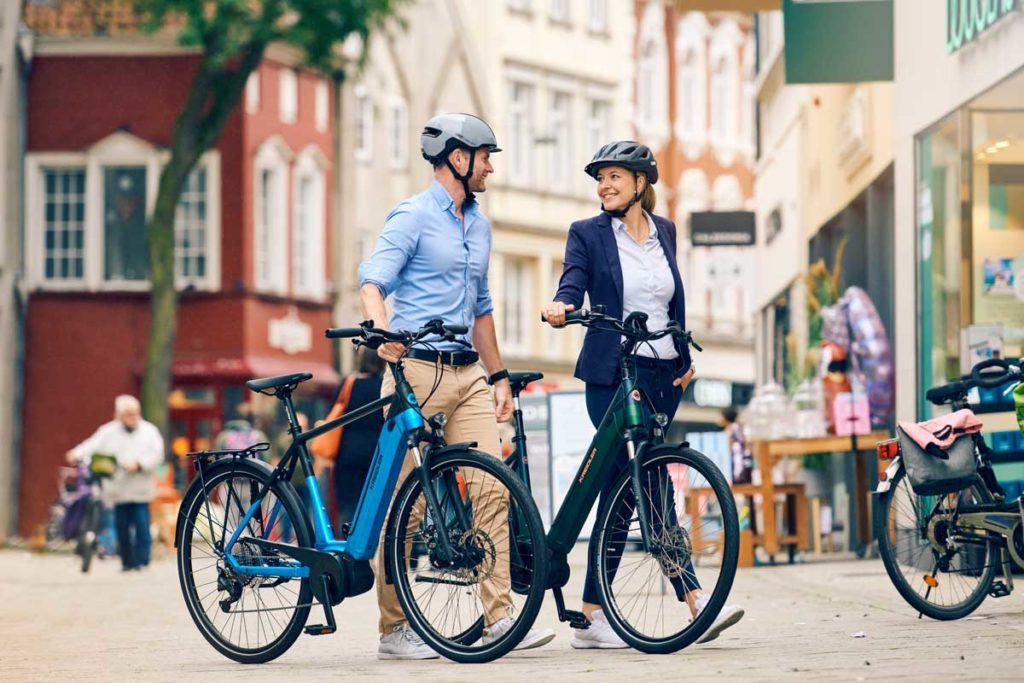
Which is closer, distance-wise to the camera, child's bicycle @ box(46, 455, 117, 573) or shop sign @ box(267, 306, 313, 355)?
child's bicycle @ box(46, 455, 117, 573)

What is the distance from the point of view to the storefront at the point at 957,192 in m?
14.6

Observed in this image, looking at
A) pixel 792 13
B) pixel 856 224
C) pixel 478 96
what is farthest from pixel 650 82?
pixel 792 13

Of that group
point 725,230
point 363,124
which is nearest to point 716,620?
point 725,230

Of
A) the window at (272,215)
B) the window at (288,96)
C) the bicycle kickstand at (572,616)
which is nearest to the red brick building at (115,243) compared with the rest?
the window at (272,215)

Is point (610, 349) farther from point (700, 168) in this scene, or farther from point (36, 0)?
point (700, 168)

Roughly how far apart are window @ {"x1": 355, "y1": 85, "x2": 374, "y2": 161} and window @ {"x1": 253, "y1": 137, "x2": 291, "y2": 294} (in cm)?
386

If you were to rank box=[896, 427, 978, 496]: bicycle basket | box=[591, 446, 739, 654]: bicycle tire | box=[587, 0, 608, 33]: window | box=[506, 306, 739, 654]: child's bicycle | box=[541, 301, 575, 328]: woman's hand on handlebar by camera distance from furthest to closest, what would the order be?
box=[587, 0, 608, 33]: window, box=[896, 427, 978, 496]: bicycle basket, box=[541, 301, 575, 328]: woman's hand on handlebar, box=[506, 306, 739, 654]: child's bicycle, box=[591, 446, 739, 654]: bicycle tire

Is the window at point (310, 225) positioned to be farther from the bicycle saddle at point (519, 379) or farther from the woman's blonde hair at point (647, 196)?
the bicycle saddle at point (519, 379)

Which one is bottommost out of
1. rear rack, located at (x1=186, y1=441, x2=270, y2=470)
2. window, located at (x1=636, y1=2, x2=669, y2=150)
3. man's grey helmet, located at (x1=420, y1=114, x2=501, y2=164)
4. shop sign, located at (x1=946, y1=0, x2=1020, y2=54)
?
rear rack, located at (x1=186, y1=441, x2=270, y2=470)

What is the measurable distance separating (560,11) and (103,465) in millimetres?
33466

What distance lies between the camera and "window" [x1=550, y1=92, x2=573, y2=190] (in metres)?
54.0

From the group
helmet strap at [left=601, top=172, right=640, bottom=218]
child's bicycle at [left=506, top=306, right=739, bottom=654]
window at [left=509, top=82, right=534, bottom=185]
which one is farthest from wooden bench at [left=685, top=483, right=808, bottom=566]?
window at [left=509, top=82, right=534, bottom=185]

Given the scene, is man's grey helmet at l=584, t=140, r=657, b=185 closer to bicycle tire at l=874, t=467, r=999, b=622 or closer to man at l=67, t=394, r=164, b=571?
bicycle tire at l=874, t=467, r=999, b=622

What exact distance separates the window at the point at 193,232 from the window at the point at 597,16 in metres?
18.9
